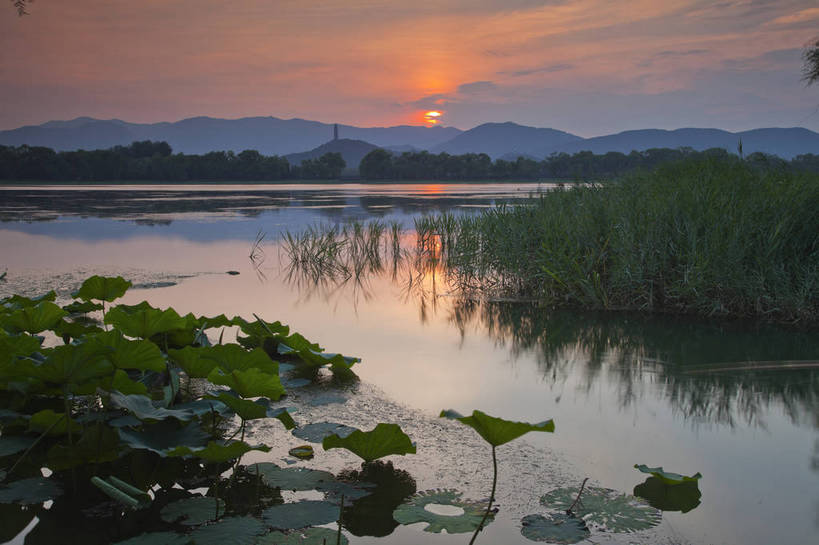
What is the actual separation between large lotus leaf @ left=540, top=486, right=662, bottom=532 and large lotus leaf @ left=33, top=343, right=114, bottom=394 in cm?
189

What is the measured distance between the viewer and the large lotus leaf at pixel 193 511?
2.37m

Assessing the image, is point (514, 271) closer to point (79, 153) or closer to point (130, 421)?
point (130, 421)

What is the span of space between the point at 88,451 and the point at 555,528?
1.90 meters

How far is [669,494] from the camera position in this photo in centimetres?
280

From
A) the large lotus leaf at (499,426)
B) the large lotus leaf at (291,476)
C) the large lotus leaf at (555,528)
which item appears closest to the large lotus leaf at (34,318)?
the large lotus leaf at (291,476)

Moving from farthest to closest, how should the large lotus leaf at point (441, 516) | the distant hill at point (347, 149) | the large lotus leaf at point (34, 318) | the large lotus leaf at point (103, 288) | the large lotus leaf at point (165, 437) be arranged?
the distant hill at point (347, 149) → the large lotus leaf at point (103, 288) → the large lotus leaf at point (34, 318) → the large lotus leaf at point (165, 437) → the large lotus leaf at point (441, 516)

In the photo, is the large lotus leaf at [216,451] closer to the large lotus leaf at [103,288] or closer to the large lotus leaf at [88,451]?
the large lotus leaf at [88,451]

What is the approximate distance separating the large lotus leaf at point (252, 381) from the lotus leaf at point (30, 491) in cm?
77

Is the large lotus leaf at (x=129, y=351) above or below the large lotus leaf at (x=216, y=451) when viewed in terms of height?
above

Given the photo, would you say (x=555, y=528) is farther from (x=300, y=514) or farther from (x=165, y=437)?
(x=165, y=437)

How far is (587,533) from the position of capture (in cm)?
239

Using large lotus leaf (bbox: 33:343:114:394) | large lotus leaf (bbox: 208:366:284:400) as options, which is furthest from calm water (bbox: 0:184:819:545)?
large lotus leaf (bbox: 33:343:114:394)

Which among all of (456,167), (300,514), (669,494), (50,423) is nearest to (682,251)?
(669,494)

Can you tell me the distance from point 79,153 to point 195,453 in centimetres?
6923
